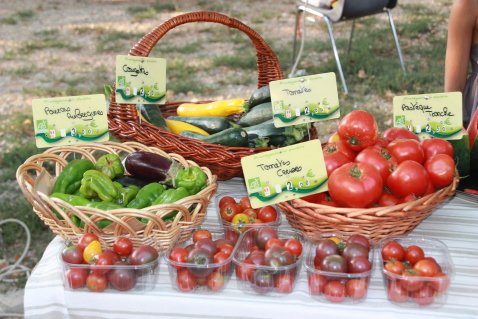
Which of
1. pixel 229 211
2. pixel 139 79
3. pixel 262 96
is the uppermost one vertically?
pixel 139 79

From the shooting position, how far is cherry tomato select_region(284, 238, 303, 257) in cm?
117

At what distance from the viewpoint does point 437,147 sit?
1491 mm

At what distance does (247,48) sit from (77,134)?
193 inches

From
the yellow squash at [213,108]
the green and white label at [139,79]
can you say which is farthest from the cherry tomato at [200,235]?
the yellow squash at [213,108]

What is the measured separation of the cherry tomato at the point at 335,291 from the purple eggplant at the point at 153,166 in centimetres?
71

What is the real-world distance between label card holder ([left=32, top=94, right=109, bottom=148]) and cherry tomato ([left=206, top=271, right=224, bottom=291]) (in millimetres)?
758

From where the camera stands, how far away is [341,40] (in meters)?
6.27

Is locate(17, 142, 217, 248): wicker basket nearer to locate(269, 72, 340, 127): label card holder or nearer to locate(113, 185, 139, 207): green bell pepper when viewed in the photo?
locate(113, 185, 139, 207): green bell pepper

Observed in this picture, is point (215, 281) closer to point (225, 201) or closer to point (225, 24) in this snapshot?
point (225, 201)

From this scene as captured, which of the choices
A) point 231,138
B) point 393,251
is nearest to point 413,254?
point 393,251

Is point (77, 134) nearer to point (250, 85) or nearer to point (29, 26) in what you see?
point (250, 85)

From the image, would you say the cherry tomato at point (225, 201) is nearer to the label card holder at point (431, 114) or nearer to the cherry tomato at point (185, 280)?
the cherry tomato at point (185, 280)

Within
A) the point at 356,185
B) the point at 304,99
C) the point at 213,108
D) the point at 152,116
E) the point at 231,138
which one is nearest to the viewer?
the point at 356,185

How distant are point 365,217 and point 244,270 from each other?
360mm
